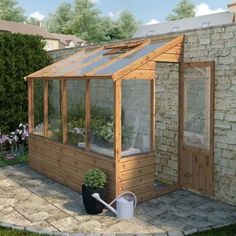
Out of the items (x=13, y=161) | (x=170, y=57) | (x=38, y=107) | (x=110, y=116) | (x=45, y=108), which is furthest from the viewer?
(x=13, y=161)

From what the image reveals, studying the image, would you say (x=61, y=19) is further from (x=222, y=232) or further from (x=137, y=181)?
(x=222, y=232)

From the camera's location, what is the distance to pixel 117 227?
20.2 ft

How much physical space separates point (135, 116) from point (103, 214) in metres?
1.96

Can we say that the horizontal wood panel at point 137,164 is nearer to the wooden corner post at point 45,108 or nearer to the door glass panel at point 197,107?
the door glass panel at point 197,107

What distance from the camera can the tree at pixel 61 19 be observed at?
57000mm

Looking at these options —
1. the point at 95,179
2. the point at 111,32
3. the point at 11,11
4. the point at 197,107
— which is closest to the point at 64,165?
the point at 95,179

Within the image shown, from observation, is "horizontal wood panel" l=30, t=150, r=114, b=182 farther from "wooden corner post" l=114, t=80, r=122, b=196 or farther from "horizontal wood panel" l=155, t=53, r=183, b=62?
"horizontal wood panel" l=155, t=53, r=183, b=62

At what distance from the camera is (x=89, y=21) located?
2100 inches

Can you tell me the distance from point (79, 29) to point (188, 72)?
162ft

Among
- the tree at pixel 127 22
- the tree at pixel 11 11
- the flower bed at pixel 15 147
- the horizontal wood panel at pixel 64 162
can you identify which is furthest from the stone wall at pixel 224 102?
the tree at pixel 11 11

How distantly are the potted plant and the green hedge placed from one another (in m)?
5.88

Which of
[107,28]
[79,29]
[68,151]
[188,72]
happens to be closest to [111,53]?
[188,72]

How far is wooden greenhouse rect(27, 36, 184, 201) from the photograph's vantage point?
22.9ft

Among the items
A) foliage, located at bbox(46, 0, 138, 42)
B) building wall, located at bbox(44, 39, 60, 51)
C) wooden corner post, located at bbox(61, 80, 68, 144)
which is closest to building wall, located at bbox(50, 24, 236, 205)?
wooden corner post, located at bbox(61, 80, 68, 144)
